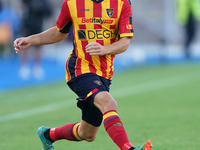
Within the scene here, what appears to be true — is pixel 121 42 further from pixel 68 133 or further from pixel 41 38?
pixel 68 133

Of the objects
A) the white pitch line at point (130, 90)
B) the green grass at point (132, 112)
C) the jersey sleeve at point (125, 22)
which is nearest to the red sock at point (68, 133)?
the green grass at point (132, 112)

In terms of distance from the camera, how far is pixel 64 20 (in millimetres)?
4723

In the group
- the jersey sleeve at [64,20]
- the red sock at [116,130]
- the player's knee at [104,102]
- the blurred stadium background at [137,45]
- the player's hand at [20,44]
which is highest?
the jersey sleeve at [64,20]

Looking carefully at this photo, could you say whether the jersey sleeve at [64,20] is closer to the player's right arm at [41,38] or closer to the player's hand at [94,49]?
the player's right arm at [41,38]

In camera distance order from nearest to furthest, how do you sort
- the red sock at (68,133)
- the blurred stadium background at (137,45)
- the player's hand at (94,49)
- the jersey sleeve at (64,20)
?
the player's hand at (94,49) → the jersey sleeve at (64,20) → the red sock at (68,133) → the blurred stadium background at (137,45)

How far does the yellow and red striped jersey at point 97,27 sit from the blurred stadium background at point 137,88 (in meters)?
1.16

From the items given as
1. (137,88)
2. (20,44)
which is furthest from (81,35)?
(137,88)

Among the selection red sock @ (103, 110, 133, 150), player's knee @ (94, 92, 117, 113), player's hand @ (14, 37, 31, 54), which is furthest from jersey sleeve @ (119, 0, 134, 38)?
player's hand @ (14, 37, 31, 54)

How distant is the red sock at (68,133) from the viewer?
15.7 ft

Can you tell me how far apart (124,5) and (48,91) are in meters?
6.18

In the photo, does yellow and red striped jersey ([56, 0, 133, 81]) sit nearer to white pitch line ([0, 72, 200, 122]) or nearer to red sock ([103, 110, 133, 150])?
red sock ([103, 110, 133, 150])

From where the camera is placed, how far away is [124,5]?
177 inches

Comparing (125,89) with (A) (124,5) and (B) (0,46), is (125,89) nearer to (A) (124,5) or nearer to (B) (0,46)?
(A) (124,5)

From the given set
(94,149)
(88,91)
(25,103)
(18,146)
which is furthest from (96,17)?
(25,103)
